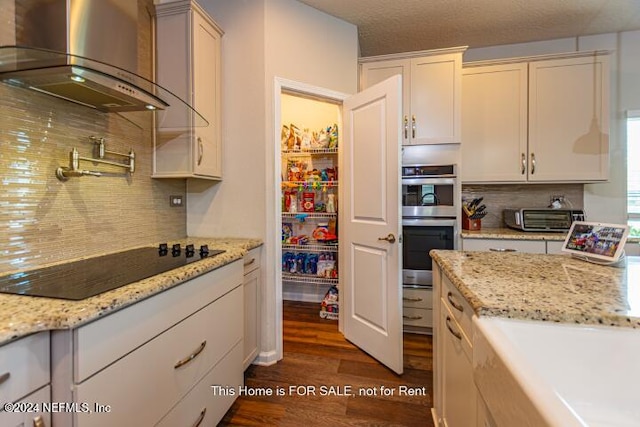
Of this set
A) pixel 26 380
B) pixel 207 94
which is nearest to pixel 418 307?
pixel 207 94

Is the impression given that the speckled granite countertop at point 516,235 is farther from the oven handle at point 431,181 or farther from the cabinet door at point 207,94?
the cabinet door at point 207,94

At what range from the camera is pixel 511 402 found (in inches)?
21.6

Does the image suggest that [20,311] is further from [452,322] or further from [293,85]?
[293,85]

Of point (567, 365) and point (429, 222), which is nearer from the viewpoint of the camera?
point (567, 365)

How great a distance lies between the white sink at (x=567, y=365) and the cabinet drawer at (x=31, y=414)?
109 cm

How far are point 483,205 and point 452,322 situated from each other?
2114 millimetres

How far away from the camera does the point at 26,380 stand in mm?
734

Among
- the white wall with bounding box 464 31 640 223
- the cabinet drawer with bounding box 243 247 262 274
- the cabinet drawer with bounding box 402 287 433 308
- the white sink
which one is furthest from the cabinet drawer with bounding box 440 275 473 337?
the white wall with bounding box 464 31 640 223

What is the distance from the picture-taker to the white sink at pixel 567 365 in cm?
60

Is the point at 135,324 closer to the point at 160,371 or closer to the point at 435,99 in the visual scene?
the point at 160,371

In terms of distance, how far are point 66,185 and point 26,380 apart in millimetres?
1016

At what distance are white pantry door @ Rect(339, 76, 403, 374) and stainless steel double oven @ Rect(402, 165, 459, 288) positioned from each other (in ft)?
1.71

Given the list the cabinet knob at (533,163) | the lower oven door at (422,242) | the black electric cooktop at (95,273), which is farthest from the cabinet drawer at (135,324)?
the cabinet knob at (533,163)

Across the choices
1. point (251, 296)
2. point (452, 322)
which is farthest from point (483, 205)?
point (251, 296)
